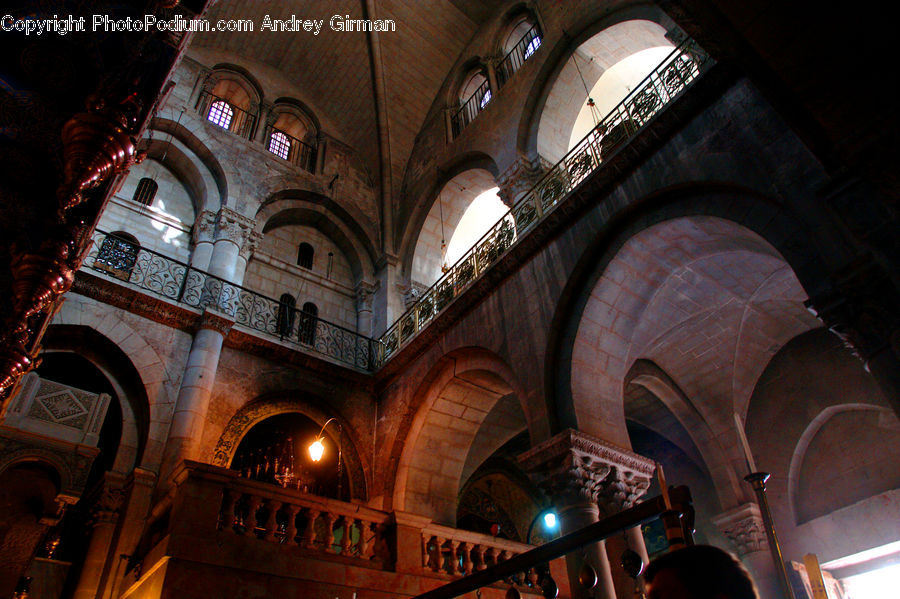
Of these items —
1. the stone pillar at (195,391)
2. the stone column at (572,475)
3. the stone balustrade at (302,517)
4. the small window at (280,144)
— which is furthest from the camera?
the small window at (280,144)

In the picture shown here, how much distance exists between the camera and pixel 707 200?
6.24 m

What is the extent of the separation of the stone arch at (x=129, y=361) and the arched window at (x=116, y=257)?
88 cm

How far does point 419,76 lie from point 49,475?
40.3 ft

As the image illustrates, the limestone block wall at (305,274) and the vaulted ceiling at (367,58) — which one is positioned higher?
the vaulted ceiling at (367,58)

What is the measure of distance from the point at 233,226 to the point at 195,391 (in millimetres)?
4006

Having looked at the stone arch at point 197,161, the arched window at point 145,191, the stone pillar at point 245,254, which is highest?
the stone arch at point 197,161

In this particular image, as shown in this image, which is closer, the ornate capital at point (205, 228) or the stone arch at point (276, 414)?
the stone arch at point (276, 414)

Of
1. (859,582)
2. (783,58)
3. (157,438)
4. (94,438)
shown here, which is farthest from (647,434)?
(783,58)

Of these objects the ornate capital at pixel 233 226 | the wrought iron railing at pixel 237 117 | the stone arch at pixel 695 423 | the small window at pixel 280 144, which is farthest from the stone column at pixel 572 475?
the wrought iron railing at pixel 237 117

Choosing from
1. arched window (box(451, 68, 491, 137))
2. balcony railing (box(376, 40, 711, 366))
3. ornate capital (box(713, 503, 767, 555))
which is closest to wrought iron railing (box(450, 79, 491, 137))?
arched window (box(451, 68, 491, 137))

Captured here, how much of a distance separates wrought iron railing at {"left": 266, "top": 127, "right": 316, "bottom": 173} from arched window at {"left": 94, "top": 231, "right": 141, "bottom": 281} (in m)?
5.35

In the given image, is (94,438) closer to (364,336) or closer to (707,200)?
(364,336)

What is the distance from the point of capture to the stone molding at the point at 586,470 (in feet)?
20.5

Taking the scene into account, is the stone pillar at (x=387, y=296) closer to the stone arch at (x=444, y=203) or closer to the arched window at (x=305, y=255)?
the stone arch at (x=444, y=203)
